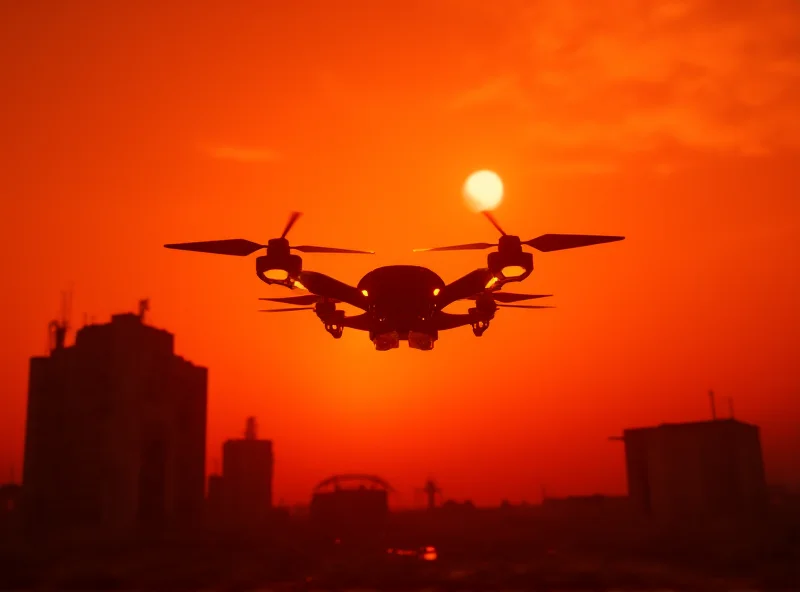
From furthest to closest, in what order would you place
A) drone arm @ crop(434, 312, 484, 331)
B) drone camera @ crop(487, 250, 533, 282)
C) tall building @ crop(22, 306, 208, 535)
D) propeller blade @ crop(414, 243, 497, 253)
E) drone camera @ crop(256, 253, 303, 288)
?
tall building @ crop(22, 306, 208, 535) < drone arm @ crop(434, 312, 484, 331) < propeller blade @ crop(414, 243, 497, 253) < drone camera @ crop(256, 253, 303, 288) < drone camera @ crop(487, 250, 533, 282)

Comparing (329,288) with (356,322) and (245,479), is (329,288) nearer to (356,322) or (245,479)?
(356,322)

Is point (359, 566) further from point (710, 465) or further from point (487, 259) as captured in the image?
point (487, 259)

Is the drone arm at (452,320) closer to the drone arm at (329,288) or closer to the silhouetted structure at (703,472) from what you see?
the drone arm at (329,288)

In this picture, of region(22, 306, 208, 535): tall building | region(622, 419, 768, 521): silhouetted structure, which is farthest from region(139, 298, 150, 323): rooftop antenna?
region(622, 419, 768, 521): silhouetted structure

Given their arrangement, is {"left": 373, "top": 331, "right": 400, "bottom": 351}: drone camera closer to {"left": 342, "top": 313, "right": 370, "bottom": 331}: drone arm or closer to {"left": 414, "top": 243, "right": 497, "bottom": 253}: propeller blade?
{"left": 342, "top": 313, "right": 370, "bottom": 331}: drone arm

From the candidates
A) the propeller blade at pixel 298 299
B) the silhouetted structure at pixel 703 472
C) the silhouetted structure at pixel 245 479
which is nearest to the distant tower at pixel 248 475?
the silhouetted structure at pixel 245 479
